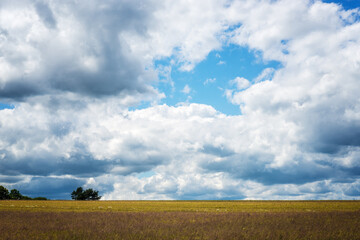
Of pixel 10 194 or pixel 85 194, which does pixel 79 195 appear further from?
pixel 10 194

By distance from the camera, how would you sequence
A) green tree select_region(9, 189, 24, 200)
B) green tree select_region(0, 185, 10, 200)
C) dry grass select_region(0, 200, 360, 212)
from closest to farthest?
dry grass select_region(0, 200, 360, 212), green tree select_region(0, 185, 10, 200), green tree select_region(9, 189, 24, 200)

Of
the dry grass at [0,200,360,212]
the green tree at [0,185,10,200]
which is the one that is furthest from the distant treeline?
the dry grass at [0,200,360,212]

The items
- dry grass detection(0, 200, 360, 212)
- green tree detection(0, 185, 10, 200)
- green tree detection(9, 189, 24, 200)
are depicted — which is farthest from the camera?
green tree detection(9, 189, 24, 200)

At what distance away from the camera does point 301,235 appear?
13180 mm

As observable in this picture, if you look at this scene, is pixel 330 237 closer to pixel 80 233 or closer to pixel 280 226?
pixel 280 226

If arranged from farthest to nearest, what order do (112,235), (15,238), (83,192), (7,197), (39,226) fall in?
(83,192) < (7,197) < (39,226) < (112,235) < (15,238)

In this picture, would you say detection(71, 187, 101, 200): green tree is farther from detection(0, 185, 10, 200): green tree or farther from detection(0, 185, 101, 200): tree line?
detection(0, 185, 10, 200): green tree

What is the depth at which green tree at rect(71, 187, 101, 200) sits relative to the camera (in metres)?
125

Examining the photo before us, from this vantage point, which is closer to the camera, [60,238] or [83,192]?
[60,238]

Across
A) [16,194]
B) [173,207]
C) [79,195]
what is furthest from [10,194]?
[173,207]

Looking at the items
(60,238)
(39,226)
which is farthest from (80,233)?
(39,226)

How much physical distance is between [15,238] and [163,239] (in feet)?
20.5

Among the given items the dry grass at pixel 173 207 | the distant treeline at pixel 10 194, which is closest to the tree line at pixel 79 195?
the distant treeline at pixel 10 194

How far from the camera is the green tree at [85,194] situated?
12505cm
